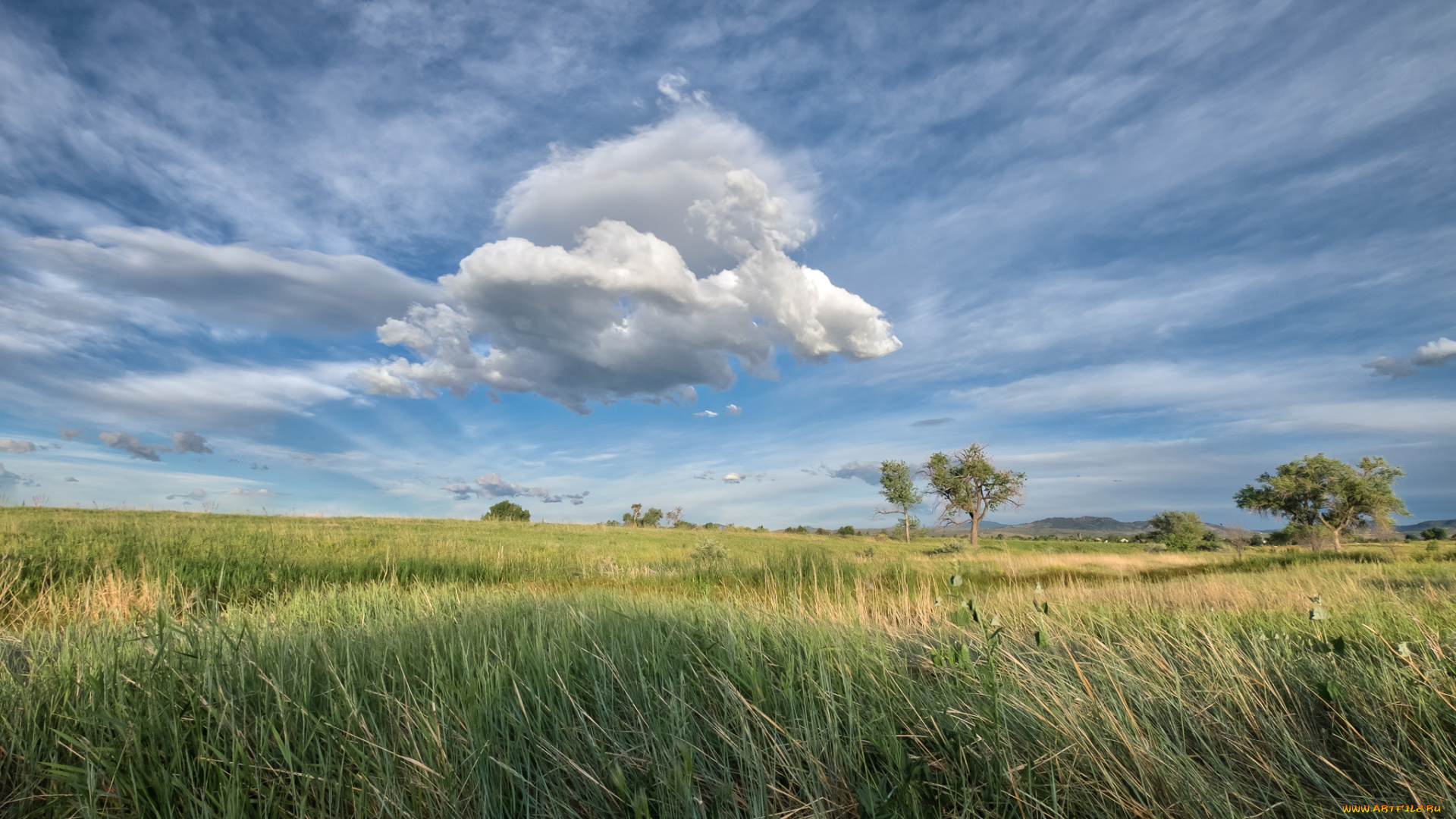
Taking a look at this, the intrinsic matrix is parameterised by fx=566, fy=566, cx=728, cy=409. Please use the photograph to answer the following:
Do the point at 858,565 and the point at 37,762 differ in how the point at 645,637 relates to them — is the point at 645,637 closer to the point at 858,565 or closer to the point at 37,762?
the point at 37,762

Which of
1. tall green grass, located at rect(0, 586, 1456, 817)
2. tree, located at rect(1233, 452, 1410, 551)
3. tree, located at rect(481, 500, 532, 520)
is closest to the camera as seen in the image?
tall green grass, located at rect(0, 586, 1456, 817)

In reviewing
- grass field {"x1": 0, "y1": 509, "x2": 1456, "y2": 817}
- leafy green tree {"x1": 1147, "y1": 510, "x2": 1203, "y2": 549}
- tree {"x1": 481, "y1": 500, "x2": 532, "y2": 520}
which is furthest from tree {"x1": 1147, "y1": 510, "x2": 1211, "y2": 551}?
tree {"x1": 481, "y1": 500, "x2": 532, "y2": 520}

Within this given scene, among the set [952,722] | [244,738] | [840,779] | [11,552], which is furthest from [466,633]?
[11,552]

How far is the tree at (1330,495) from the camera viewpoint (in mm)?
37062

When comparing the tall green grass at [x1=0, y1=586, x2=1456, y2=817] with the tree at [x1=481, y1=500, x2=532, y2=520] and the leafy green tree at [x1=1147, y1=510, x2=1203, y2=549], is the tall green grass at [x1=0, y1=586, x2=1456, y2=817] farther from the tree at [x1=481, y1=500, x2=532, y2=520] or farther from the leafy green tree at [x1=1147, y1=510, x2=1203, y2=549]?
the tree at [x1=481, y1=500, x2=532, y2=520]

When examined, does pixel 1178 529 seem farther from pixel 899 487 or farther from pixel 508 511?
pixel 508 511

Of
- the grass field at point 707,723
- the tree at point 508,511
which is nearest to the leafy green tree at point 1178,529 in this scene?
the grass field at point 707,723

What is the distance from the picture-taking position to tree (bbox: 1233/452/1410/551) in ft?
122

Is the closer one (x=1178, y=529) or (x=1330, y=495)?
(x=1330, y=495)

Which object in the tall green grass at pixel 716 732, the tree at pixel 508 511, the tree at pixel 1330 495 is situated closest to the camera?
the tall green grass at pixel 716 732

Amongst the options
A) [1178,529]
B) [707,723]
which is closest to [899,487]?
[1178,529]

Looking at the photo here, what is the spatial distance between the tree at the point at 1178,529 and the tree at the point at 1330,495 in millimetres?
5221

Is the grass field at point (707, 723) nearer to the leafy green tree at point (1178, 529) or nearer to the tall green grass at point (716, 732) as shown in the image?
the tall green grass at point (716, 732)

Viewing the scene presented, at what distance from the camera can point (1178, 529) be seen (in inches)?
1997
